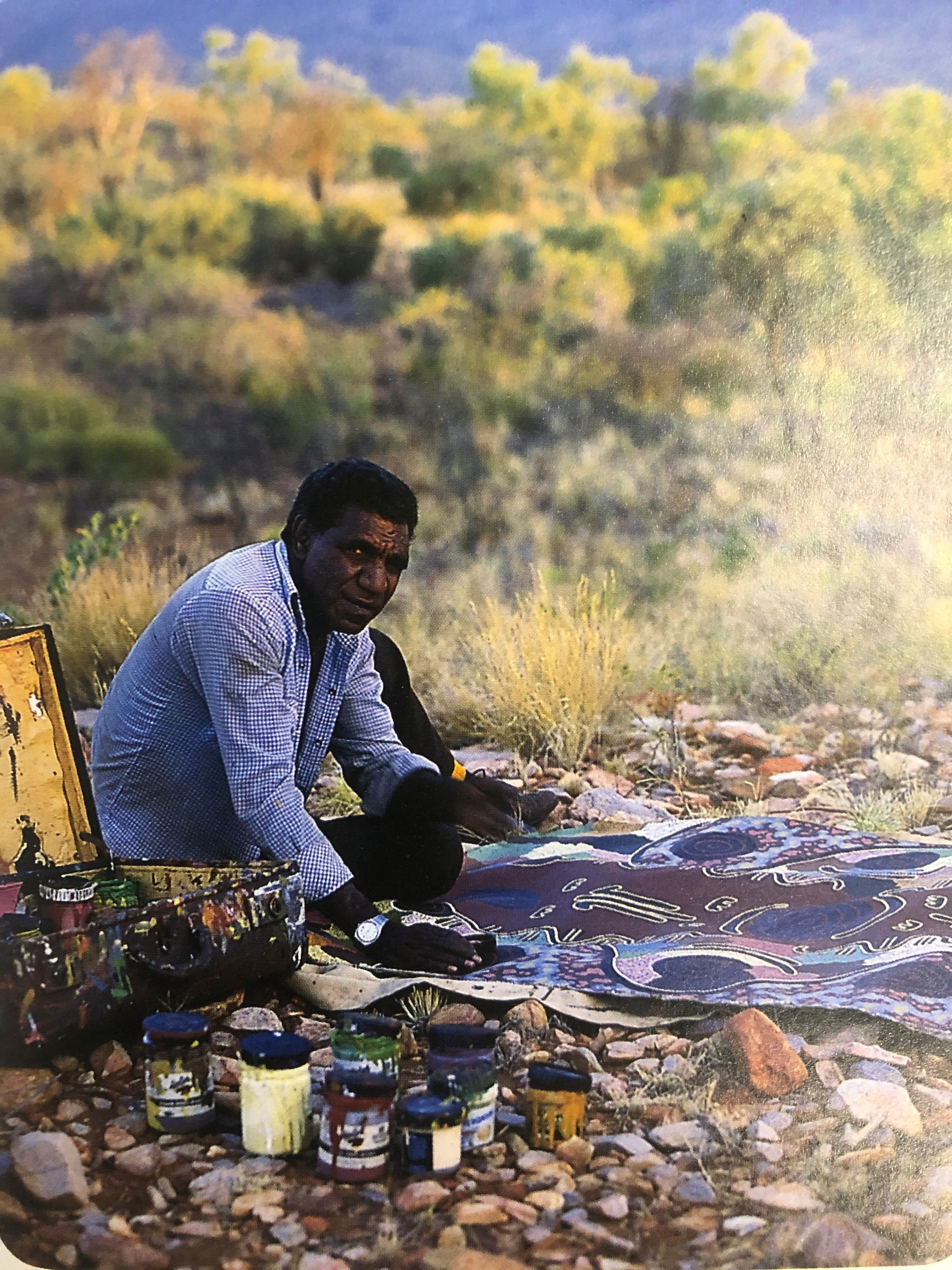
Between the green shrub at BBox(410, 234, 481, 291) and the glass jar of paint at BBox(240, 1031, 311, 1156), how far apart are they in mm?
2550

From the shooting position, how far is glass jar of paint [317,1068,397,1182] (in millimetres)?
3574

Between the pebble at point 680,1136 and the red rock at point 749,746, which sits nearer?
the pebble at point 680,1136

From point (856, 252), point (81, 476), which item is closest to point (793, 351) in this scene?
point (856, 252)

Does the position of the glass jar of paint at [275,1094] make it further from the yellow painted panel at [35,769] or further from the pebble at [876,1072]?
the pebble at [876,1072]

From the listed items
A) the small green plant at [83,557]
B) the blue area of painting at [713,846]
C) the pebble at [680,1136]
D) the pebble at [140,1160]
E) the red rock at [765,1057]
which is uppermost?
the small green plant at [83,557]

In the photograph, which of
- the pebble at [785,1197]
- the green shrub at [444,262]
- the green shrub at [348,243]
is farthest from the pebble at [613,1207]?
the green shrub at [348,243]

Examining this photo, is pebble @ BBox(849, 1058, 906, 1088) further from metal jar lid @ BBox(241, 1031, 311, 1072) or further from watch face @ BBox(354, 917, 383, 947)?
metal jar lid @ BBox(241, 1031, 311, 1072)

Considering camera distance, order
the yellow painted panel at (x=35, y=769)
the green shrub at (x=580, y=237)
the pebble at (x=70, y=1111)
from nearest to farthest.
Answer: the pebble at (x=70, y=1111), the yellow painted panel at (x=35, y=769), the green shrub at (x=580, y=237)

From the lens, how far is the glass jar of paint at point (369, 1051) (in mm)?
3688

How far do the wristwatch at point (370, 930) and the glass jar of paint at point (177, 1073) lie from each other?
24.2 inches

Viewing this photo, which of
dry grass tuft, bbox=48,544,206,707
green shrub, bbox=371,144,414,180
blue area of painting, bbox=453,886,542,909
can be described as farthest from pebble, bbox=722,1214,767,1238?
green shrub, bbox=371,144,414,180

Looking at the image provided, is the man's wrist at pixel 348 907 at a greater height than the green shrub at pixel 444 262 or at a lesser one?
lesser

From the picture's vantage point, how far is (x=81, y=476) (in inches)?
196

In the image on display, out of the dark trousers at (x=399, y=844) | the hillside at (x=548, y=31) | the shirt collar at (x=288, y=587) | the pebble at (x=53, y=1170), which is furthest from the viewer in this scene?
the dark trousers at (x=399, y=844)
